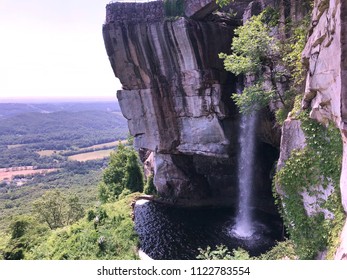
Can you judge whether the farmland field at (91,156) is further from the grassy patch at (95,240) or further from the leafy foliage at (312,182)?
the leafy foliage at (312,182)

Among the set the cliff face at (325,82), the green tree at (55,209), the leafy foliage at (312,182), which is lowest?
the green tree at (55,209)

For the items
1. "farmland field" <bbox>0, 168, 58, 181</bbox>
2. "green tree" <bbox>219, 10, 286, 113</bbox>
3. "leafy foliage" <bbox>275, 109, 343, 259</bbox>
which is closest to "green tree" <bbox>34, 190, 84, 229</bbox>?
"green tree" <bbox>219, 10, 286, 113</bbox>

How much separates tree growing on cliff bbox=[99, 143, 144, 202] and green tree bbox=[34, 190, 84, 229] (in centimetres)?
352

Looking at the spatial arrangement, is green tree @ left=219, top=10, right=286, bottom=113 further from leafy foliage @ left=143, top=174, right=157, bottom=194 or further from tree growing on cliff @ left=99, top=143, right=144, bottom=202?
tree growing on cliff @ left=99, top=143, right=144, bottom=202

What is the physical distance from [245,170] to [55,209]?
2014 centimetres

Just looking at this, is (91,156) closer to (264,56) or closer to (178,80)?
(178,80)

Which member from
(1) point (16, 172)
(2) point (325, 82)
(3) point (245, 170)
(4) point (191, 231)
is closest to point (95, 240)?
(4) point (191, 231)

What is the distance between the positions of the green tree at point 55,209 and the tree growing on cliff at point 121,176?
3522mm

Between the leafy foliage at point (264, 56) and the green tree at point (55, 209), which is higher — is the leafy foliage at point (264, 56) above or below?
above

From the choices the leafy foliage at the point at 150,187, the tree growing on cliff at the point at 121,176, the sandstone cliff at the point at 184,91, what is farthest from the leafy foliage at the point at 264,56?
the tree growing on cliff at the point at 121,176

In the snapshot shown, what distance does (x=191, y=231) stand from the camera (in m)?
21.7

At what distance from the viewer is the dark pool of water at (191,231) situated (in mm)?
18859

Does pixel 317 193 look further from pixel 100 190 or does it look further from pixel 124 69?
pixel 100 190
